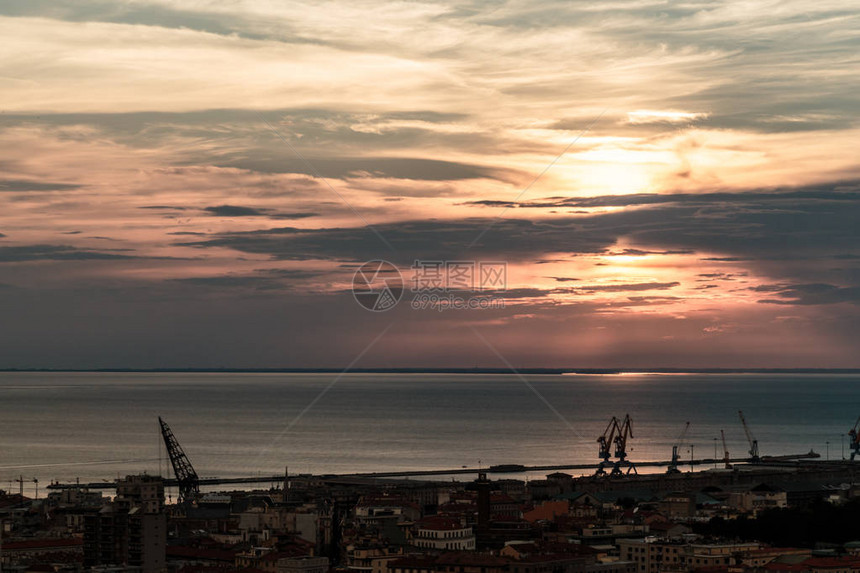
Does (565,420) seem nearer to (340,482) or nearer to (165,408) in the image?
(165,408)

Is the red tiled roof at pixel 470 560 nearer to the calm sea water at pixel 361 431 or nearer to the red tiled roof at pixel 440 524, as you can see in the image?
the red tiled roof at pixel 440 524

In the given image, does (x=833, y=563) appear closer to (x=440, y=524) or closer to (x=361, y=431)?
(x=440, y=524)

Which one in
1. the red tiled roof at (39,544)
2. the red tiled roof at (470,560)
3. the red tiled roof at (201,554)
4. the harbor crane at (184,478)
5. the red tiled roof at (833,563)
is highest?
the harbor crane at (184,478)

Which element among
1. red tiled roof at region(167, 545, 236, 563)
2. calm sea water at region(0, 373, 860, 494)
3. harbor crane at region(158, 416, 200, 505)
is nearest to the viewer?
red tiled roof at region(167, 545, 236, 563)

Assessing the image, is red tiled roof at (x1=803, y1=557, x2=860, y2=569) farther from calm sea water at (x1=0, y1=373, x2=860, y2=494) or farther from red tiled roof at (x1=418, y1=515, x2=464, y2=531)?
calm sea water at (x1=0, y1=373, x2=860, y2=494)

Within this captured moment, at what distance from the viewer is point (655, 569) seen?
43344 mm

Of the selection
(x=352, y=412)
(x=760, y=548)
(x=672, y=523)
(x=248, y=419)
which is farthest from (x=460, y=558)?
(x=352, y=412)

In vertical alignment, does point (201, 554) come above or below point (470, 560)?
above

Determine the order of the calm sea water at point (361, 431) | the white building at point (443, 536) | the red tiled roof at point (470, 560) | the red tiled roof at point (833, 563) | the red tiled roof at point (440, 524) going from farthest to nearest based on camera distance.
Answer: the calm sea water at point (361, 431), the red tiled roof at point (440, 524), the white building at point (443, 536), the red tiled roof at point (470, 560), the red tiled roof at point (833, 563)

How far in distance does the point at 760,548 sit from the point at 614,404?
128 metres

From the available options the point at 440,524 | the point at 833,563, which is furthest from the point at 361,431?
the point at 833,563

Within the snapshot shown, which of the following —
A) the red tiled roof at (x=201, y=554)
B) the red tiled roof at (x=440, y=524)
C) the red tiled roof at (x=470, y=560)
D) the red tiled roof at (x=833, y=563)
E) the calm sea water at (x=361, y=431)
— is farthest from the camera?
the calm sea water at (x=361, y=431)

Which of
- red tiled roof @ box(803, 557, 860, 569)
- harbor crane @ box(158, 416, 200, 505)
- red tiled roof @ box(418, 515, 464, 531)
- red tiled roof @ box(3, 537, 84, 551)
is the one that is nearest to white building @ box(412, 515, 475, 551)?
red tiled roof @ box(418, 515, 464, 531)

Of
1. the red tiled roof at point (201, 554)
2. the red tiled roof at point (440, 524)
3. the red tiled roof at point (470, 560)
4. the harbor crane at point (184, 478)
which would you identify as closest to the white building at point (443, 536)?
the red tiled roof at point (440, 524)
